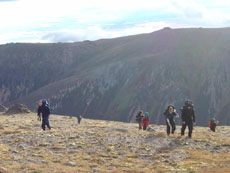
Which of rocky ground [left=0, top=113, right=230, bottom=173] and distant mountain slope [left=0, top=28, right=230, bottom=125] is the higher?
distant mountain slope [left=0, top=28, right=230, bottom=125]

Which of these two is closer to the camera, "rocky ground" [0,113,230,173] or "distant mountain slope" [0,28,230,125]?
"rocky ground" [0,113,230,173]

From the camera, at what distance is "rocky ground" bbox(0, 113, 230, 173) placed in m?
13.5

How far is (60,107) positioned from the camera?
127 metres

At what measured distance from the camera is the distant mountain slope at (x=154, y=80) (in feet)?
380

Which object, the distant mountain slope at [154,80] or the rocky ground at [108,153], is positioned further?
the distant mountain slope at [154,80]

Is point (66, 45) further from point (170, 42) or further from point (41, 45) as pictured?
point (170, 42)

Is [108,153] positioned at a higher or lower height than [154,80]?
lower

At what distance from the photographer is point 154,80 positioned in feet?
405

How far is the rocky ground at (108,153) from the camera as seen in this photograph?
44.3ft

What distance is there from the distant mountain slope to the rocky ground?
91.3 m

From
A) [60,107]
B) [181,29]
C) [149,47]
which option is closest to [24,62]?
[60,107]

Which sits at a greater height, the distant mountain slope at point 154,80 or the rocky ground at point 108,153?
the distant mountain slope at point 154,80

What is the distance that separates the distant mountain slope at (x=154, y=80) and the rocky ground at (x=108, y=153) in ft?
300

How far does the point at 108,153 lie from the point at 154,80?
108 metres
